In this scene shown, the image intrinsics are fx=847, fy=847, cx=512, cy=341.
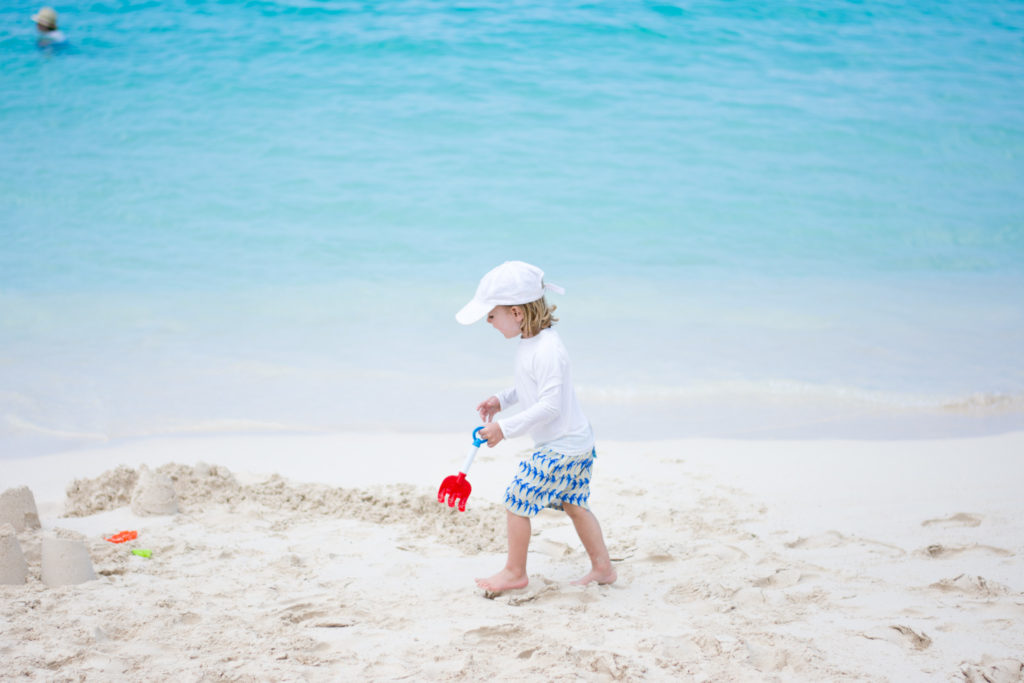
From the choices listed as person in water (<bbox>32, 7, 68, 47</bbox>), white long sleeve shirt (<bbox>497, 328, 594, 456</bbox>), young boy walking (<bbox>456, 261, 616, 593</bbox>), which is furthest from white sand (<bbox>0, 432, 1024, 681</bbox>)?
person in water (<bbox>32, 7, 68, 47</bbox>)

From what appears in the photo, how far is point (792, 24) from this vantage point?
12.5 metres

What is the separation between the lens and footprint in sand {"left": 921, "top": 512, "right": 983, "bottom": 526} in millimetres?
3422

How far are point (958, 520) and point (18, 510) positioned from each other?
3704 millimetres

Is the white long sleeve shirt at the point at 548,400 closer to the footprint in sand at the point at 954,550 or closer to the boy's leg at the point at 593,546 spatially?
the boy's leg at the point at 593,546

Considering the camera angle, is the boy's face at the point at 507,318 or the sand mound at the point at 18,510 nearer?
the boy's face at the point at 507,318

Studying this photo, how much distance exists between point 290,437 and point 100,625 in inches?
92.4

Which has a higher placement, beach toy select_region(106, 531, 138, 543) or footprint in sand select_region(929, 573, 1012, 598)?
footprint in sand select_region(929, 573, 1012, 598)

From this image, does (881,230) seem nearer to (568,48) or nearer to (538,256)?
(538,256)

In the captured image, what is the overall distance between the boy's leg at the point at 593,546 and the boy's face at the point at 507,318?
0.64 meters

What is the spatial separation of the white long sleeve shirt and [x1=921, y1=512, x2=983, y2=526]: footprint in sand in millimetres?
1593

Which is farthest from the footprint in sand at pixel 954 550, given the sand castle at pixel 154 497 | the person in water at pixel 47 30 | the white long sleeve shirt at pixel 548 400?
the person in water at pixel 47 30

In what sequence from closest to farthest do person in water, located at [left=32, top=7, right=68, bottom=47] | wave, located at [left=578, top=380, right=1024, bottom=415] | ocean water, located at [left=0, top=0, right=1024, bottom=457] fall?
wave, located at [left=578, top=380, right=1024, bottom=415] < ocean water, located at [left=0, top=0, right=1024, bottom=457] < person in water, located at [left=32, top=7, right=68, bottom=47]

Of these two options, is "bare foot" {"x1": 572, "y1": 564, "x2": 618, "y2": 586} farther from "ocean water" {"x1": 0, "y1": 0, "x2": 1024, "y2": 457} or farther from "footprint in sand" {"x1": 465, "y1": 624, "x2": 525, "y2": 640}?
"ocean water" {"x1": 0, "y1": 0, "x2": 1024, "y2": 457}

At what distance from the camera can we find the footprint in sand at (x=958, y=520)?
3422mm
